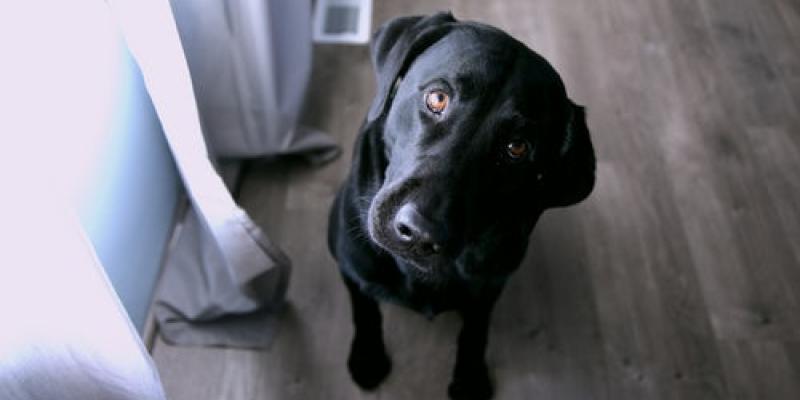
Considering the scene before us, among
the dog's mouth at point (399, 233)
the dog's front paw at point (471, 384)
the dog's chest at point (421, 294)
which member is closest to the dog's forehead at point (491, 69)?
the dog's mouth at point (399, 233)

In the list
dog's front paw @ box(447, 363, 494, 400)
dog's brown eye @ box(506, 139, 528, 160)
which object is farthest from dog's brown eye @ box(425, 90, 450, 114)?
dog's front paw @ box(447, 363, 494, 400)

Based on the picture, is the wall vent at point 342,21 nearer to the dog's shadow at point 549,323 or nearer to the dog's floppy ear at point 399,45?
the dog's shadow at point 549,323

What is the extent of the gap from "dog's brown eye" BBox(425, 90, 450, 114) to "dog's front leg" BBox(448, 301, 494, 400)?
1.59 feet

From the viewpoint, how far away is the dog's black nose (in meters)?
1.00

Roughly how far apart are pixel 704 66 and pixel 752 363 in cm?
90

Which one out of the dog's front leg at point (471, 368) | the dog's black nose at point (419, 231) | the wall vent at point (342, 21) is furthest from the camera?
the wall vent at point (342, 21)

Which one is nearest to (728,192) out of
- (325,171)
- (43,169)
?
(325,171)

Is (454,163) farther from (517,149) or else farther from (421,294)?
(421,294)

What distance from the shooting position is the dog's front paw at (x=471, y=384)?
1431mm

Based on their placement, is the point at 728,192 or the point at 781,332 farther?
the point at 728,192

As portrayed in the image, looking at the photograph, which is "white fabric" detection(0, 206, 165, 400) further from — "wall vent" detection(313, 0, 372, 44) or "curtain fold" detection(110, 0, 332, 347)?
"wall vent" detection(313, 0, 372, 44)

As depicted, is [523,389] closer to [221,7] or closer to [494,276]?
[494,276]

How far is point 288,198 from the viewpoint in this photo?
1.75 m

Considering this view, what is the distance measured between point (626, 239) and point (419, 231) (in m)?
0.86
